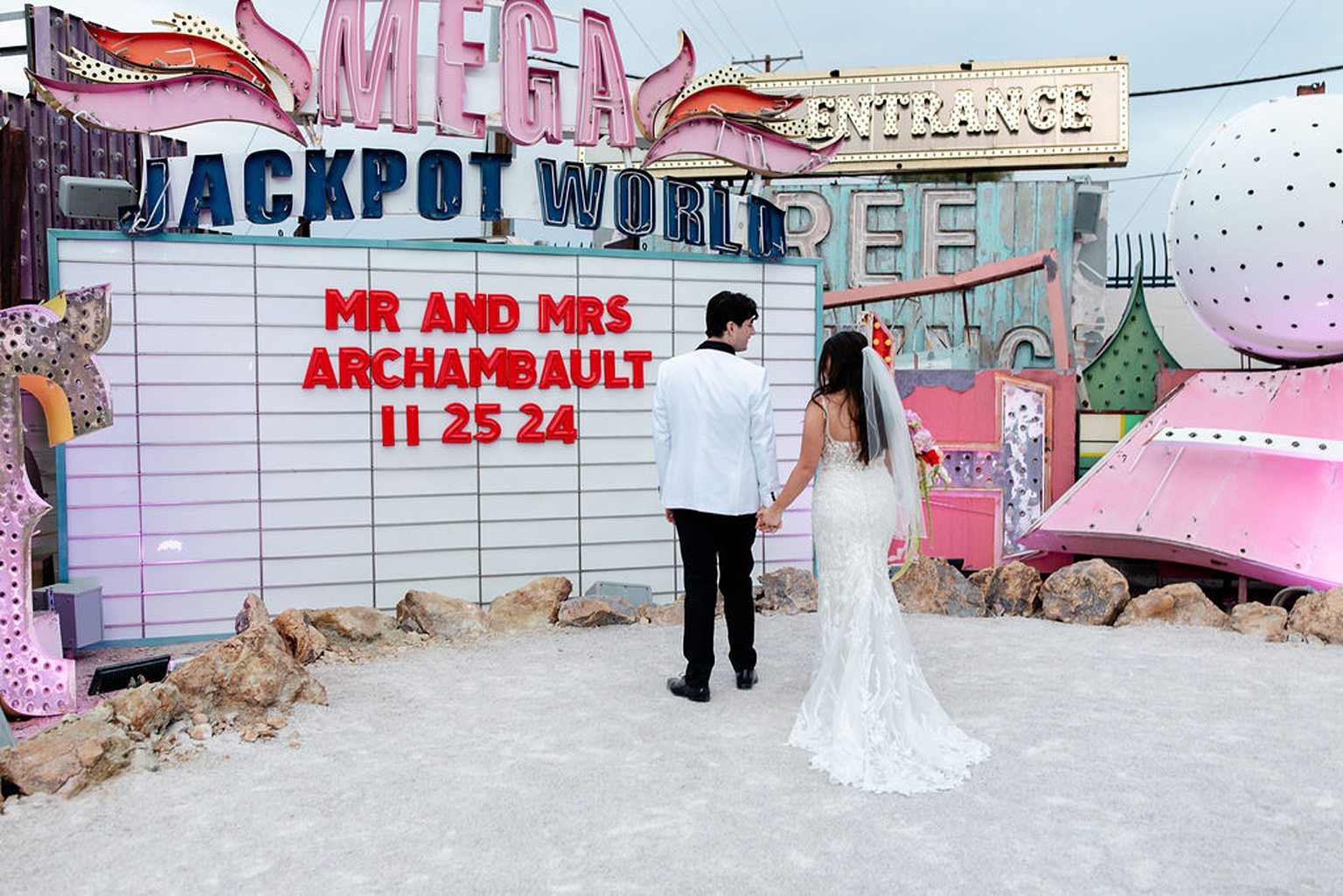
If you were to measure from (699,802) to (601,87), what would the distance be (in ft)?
16.7

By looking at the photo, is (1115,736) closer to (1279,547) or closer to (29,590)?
(1279,547)

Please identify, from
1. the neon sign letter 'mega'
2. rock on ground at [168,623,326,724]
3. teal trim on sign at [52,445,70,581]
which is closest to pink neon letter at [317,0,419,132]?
the neon sign letter 'mega'

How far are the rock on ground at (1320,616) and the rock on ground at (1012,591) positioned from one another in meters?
1.46

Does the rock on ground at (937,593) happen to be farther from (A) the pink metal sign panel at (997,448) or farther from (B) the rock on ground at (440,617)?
(B) the rock on ground at (440,617)

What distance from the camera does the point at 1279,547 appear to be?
649 centimetres

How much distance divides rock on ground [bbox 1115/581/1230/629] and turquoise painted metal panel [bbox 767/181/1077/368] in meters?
7.38

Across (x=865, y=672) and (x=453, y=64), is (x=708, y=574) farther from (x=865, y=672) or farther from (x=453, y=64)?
(x=453, y=64)

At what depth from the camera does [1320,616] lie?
5723 mm

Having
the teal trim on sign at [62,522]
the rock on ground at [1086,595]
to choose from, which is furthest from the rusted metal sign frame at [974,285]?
the teal trim on sign at [62,522]

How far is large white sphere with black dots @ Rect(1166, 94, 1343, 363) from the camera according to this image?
6.62 metres

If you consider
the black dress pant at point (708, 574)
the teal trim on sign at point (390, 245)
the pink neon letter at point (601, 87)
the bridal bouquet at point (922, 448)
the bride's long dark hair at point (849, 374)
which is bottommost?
the black dress pant at point (708, 574)

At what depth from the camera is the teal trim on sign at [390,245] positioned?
241 inches

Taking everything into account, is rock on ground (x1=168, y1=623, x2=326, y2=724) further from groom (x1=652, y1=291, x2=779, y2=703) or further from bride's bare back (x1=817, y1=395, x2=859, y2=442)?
bride's bare back (x1=817, y1=395, x2=859, y2=442)

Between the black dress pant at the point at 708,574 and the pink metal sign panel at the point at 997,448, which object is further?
the pink metal sign panel at the point at 997,448
